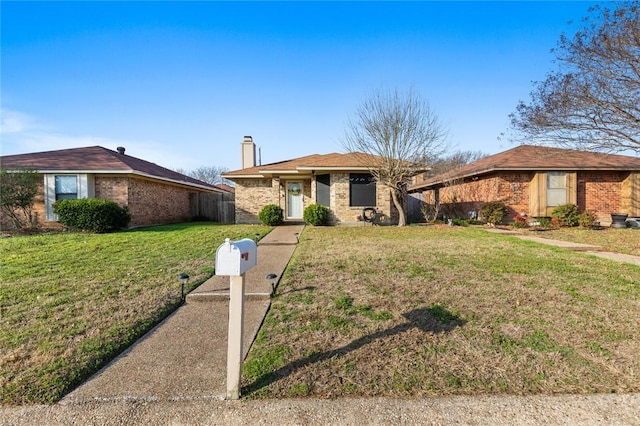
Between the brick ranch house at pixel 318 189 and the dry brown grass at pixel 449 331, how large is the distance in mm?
7913

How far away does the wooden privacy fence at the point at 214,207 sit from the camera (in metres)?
17.1

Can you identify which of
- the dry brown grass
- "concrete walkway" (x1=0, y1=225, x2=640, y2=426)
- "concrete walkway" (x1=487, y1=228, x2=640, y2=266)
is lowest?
"concrete walkway" (x1=0, y1=225, x2=640, y2=426)

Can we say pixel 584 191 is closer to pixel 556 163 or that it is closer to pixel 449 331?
pixel 556 163

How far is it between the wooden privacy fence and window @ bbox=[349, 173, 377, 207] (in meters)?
7.35

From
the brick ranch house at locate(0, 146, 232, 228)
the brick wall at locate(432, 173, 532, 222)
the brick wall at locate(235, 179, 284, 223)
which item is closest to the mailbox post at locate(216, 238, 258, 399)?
the brick ranch house at locate(0, 146, 232, 228)

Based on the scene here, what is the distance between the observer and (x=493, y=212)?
41.0 ft

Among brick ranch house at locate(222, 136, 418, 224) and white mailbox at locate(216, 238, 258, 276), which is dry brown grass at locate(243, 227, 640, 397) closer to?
white mailbox at locate(216, 238, 258, 276)

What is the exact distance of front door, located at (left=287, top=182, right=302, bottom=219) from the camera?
15.2 metres

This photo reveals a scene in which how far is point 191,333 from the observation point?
10.6 feet

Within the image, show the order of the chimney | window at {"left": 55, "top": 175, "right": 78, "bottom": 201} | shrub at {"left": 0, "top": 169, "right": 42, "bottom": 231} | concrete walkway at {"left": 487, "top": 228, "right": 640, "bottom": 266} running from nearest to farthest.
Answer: concrete walkway at {"left": 487, "top": 228, "right": 640, "bottom": 266} < shrub at {"left": 0, "top": 169, "right": 42, "bottom": 231} < window at {"left": 55, "top": 175, "right": 78, "bottom": 201} < the chimney

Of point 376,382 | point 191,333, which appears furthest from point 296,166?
point 376,382

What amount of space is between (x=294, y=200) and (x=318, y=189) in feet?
5.91

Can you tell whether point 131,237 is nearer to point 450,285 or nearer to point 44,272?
point 44,272

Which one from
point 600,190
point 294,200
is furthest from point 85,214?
point 600,190
